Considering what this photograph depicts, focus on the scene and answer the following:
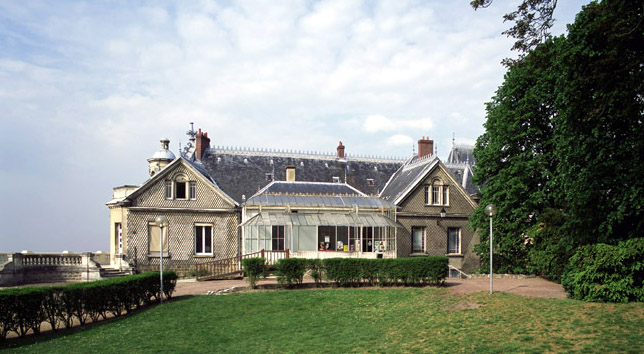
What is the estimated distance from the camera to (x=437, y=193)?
29.9 metres

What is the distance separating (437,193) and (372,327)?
1822cm

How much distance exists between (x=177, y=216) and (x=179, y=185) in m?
1.81

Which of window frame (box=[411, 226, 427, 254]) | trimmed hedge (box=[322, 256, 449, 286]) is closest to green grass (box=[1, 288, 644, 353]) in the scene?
trimmed hedge (box=[322, 256, 449, 286])

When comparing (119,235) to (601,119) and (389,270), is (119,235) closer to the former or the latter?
(389,270)

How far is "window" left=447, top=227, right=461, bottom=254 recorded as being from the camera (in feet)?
98.2

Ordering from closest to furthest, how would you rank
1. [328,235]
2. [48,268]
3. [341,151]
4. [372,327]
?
[372,327] → [48,268] → [328,235] → [341,151]

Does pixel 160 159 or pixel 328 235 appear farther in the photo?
pixel 160 159

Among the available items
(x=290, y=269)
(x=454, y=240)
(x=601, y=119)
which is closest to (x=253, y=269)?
(x=290, y=269)

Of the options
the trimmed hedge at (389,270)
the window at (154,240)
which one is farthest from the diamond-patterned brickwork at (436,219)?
the window at (154,240)

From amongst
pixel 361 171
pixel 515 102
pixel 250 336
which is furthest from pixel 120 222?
pixel 515 102

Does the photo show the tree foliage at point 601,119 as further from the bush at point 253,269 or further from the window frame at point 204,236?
the window frame at point 204,236

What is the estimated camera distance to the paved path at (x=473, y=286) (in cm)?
1719

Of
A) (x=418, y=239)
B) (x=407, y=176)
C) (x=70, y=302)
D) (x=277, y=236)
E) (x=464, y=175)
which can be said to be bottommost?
(x=70, y=302)

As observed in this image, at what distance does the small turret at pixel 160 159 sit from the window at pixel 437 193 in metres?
18.8
